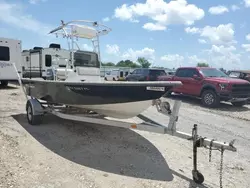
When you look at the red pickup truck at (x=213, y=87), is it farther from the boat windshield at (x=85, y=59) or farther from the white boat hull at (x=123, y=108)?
the white boat hull at (x=123, y=108)

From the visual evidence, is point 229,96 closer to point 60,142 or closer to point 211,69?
point 211,69

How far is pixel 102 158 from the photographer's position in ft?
14.2

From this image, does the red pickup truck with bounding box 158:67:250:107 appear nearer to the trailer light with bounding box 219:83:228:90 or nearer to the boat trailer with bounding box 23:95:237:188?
the trailer light with bounding box 219:83:228:90

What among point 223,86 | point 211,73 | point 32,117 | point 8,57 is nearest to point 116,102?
point 32,117

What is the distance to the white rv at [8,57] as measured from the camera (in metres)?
14.5

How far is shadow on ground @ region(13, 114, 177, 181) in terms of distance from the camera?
156 inches

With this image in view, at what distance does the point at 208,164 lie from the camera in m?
4.28

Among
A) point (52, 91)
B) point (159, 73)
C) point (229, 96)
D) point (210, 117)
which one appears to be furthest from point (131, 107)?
point (159, 73)

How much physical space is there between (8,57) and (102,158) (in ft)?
41.9

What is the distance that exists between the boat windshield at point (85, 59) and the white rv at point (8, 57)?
9.41 m

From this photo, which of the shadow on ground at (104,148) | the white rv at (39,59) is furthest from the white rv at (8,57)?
the shadow on ground at (104,148)

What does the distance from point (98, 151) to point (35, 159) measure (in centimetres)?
114

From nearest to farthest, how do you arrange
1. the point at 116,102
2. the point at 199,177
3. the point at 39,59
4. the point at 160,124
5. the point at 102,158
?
the point at 199,177, the point at 102,158, the point at 160,124, the point at 116,102, the point at 39,59

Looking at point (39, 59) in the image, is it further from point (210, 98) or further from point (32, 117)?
point (210, 98)
